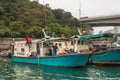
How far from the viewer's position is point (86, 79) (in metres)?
25.5

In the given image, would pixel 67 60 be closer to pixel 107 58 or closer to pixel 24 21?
pixel 107 58

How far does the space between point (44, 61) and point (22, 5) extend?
62.5 m

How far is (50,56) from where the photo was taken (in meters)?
32.9

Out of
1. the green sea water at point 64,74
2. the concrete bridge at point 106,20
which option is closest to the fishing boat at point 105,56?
the green sea water at point 64,74

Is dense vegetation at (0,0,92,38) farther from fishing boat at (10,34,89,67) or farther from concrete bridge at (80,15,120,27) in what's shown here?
fishing boat at (10,34,89,67)

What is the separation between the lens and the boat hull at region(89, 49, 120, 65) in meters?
34.3

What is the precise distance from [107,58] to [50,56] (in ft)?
20.9

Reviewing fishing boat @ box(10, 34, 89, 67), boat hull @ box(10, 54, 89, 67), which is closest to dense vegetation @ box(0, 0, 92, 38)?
fishing boat @ box(10, 34, 89, 67)

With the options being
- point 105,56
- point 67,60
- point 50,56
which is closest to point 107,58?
point 105,56

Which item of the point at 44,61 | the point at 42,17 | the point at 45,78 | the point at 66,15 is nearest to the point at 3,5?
the point at 42,17

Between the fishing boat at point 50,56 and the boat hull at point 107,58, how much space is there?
2.80 m

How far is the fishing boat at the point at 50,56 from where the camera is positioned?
31.7 meters

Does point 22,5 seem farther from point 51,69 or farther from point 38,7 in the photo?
point 51,69

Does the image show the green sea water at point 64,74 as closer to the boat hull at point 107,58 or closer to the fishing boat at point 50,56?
the fishing boat at point 50,56
